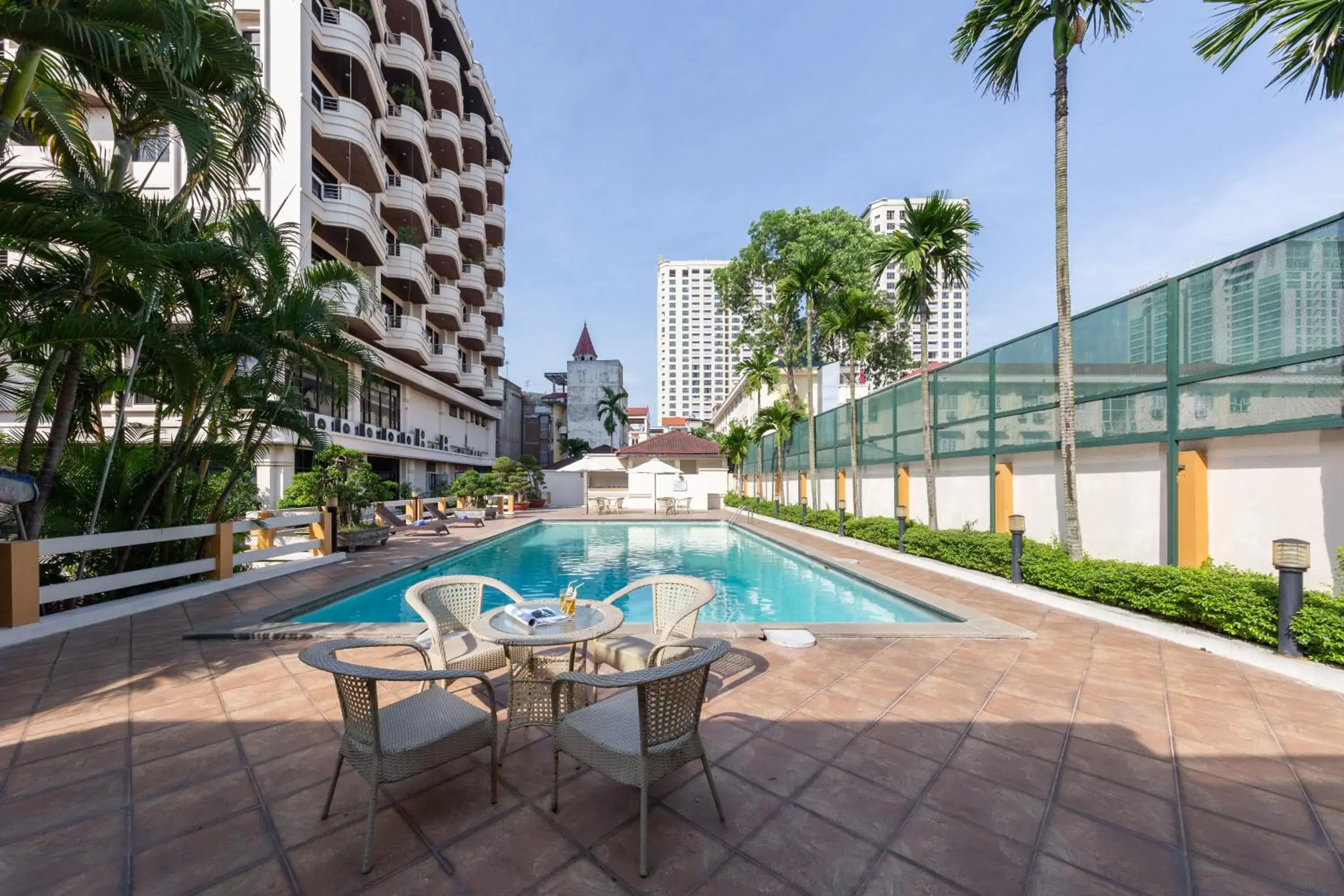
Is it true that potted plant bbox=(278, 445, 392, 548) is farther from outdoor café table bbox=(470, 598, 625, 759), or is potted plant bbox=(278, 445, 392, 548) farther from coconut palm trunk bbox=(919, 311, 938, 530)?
coconut palm trunk bbox=(919, 311, 938, 530)

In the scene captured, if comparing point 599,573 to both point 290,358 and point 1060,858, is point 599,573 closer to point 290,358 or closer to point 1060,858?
point 290,358

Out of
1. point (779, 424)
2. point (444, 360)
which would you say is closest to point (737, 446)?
point (779, 424)

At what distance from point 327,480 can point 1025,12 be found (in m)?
14.7

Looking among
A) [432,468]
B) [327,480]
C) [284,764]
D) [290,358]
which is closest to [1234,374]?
[284,764]

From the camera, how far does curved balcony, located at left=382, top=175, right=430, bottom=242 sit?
18.5 meters

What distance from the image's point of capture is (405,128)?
60.3ft

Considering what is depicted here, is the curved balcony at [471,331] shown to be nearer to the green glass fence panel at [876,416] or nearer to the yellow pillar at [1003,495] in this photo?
the green glass fence panel at [876,416]

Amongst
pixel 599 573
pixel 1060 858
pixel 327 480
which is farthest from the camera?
pixel 327 480

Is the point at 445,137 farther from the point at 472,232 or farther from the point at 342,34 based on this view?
the point at 342,34

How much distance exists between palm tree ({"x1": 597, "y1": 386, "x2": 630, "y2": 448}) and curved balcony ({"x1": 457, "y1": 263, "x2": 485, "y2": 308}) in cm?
1897

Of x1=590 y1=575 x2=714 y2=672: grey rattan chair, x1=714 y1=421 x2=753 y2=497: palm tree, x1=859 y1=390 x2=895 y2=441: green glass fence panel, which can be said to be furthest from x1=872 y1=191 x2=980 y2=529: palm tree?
x1=714 y1=421 x2=753 y2=497: palm tree

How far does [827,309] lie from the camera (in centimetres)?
1719

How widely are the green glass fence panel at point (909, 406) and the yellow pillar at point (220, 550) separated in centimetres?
1299

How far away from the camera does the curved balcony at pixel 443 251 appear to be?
71.8ft
